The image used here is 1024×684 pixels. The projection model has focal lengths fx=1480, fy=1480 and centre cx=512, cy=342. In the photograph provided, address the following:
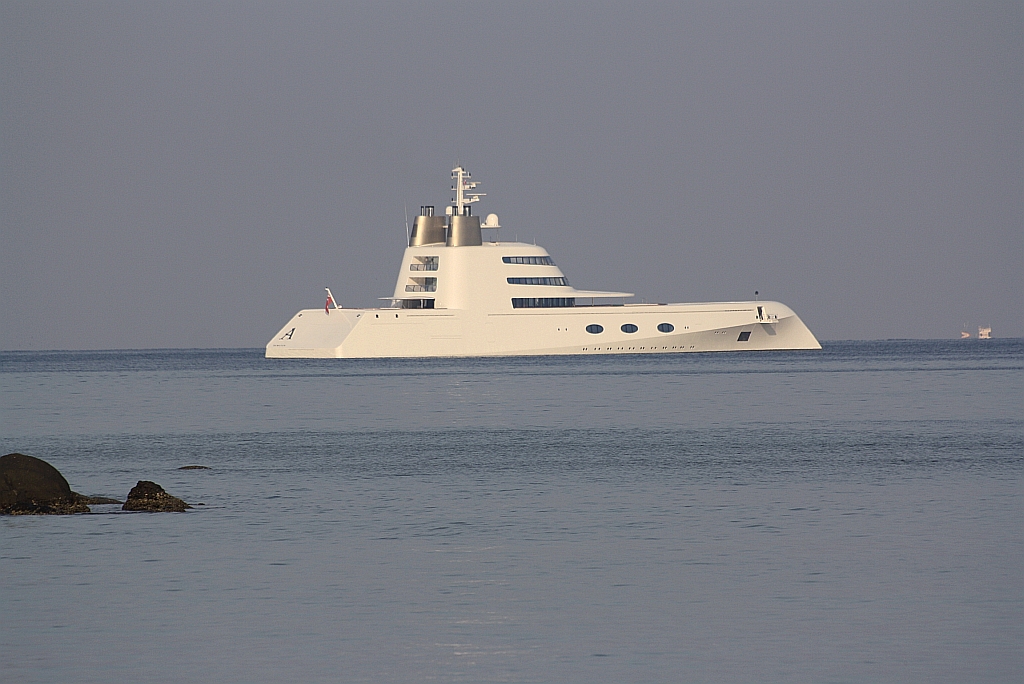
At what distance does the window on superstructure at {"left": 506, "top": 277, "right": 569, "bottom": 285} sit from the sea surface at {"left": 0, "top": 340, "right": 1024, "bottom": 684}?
4618cm

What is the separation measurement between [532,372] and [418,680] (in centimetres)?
6369

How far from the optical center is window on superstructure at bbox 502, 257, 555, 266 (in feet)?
285

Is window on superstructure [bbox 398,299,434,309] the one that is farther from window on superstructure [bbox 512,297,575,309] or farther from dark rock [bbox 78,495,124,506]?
dark rock [bbox 78,495,124,506]

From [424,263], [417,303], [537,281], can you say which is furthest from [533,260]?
[417,303]

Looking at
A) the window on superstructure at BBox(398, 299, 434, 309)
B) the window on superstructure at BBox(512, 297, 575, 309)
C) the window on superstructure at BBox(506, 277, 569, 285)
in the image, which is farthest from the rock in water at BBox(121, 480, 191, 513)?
the window on superstructure at BBox(398, 299, 434, 309)

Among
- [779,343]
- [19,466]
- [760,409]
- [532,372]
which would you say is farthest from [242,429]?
[779,343]

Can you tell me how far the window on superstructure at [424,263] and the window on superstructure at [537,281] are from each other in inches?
194

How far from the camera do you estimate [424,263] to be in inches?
3514

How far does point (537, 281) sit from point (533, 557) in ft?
229

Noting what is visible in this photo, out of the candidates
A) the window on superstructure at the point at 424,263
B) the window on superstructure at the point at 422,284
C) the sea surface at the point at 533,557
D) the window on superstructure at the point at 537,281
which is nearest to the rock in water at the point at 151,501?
the sea surface at the point at 533,557

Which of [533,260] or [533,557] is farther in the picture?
[533,260]

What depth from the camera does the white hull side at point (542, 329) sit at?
279 ft

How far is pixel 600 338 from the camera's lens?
8644 centimetres

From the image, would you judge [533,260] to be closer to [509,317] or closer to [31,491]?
[509,317]
